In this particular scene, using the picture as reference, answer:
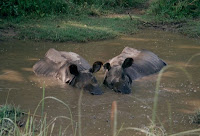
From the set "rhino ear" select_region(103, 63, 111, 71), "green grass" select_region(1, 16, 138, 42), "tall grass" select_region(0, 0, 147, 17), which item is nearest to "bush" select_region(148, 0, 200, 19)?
"green grass" select_region(1, 16, 138, 42)

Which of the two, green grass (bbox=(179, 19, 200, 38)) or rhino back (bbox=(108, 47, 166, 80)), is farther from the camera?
green grass (bbox=(179, 19, 200, 38))

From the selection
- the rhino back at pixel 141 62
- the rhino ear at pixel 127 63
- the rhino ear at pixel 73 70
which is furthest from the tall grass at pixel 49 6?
the rhino ear at pixel 127 63

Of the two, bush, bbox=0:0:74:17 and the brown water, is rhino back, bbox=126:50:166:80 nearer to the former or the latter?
the brown water

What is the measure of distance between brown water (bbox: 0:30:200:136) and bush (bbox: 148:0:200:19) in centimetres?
264

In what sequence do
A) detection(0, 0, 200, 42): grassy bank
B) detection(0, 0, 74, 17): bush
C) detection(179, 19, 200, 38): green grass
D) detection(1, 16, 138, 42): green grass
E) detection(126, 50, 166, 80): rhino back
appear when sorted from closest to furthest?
1. detection(126, 50, 166, 80): rhino back
2. detection(1, 16, 138, 42): green grass
3. detection(0, 0, 200, 42): grassy bank
4. detection(179, 19, 200, 38): green grass
5. detection(0, 0, 74, 17): bush

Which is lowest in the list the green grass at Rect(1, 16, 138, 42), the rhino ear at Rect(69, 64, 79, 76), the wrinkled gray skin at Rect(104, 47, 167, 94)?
the green grass at Rect(1, 16, 138, 42)

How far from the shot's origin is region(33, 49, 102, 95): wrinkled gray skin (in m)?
8.54

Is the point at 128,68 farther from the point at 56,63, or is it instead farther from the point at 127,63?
the point at 56,63

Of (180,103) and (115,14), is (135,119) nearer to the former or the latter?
(180,103)

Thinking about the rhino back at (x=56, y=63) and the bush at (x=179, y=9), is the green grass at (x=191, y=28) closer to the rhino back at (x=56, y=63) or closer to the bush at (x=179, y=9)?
the bush at (x=179, y=9)

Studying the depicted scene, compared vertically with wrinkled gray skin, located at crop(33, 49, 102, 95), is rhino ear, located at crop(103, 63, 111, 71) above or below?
above

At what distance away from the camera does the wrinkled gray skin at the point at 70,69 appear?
8.54 metres

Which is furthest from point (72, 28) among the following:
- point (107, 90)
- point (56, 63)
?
point (107, 90)

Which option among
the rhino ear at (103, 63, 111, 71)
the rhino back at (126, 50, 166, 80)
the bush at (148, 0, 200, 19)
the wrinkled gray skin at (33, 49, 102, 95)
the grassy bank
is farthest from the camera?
the bush at (148, 0, 200, 19)
